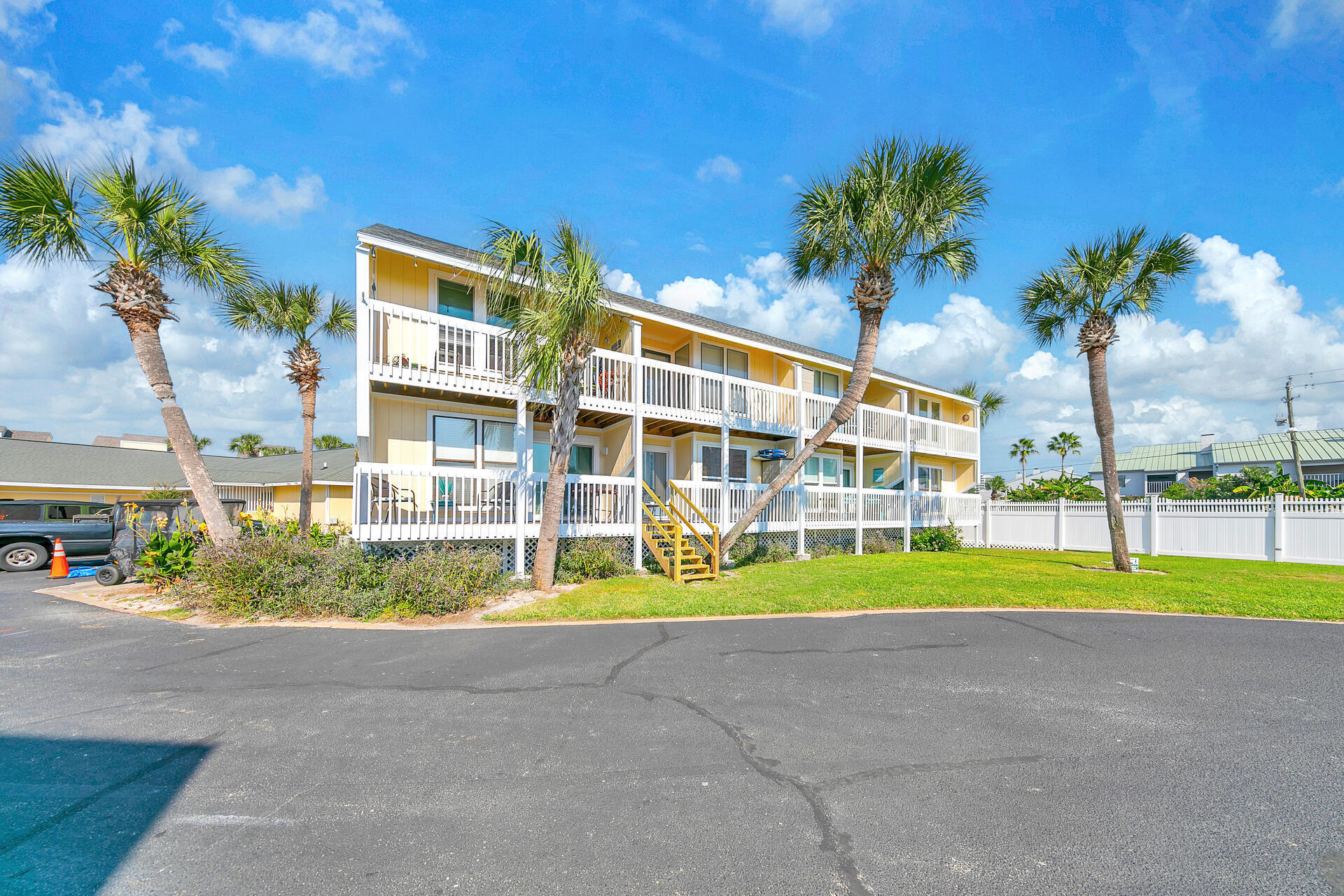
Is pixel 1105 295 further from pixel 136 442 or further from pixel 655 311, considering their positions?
pixel 136 442

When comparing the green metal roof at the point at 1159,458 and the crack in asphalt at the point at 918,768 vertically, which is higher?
the green metal roof at the point at 1159,458

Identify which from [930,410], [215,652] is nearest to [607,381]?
[215,652]

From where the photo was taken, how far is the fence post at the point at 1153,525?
806 inches

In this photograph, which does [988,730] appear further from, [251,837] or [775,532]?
[775,532]

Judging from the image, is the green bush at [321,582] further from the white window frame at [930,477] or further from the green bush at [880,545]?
the white window frame at [930,477]

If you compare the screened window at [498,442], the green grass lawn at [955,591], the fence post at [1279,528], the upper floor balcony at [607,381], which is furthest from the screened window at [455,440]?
the fence post at [1279,528]

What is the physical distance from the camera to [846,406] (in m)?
14.0

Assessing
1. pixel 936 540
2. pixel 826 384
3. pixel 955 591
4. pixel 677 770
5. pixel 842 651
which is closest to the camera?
pixel 677 770

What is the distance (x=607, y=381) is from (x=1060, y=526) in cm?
2044

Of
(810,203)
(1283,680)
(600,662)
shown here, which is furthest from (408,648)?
(810,203)

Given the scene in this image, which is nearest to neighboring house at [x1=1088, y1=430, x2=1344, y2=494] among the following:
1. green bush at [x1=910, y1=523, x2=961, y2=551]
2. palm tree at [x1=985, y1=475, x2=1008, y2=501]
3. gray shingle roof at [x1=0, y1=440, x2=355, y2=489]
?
palm tree at [x1=985, y1=475, x2=1008, y2=501]

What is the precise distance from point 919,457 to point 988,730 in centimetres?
2212

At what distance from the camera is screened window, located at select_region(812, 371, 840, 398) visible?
21297 millimetres

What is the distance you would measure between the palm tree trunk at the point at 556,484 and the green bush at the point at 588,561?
3.12 feet
